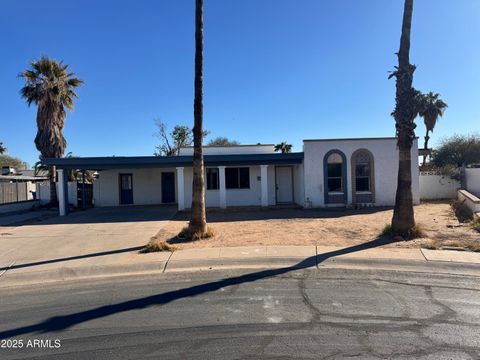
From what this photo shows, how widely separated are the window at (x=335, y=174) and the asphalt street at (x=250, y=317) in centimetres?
1231

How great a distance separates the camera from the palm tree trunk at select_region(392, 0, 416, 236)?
33.6 feet

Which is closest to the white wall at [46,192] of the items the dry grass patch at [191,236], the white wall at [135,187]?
the white wall at [135,187]

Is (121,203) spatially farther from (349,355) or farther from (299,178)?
(349,355)

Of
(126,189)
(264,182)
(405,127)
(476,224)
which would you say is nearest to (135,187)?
(126,189)

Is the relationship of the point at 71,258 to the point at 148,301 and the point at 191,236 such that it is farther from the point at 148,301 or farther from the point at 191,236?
the point at 148,301

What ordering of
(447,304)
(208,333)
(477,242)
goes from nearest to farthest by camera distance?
1. (208,333)
2. (447,304)
3. (477,242)

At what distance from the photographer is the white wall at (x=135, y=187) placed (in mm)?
24891

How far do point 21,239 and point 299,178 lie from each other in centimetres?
1378

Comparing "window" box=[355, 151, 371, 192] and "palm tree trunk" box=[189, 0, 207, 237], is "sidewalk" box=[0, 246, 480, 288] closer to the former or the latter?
"palm tree trunk" box=[189, 0, 207, 237]

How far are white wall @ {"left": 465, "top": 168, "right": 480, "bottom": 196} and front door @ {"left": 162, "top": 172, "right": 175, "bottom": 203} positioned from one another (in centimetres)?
1874

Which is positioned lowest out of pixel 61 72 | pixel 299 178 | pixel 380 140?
pixel 299 178

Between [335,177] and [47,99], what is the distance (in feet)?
58.7

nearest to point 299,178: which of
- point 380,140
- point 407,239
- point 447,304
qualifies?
point 380,140

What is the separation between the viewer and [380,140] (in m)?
19.3
